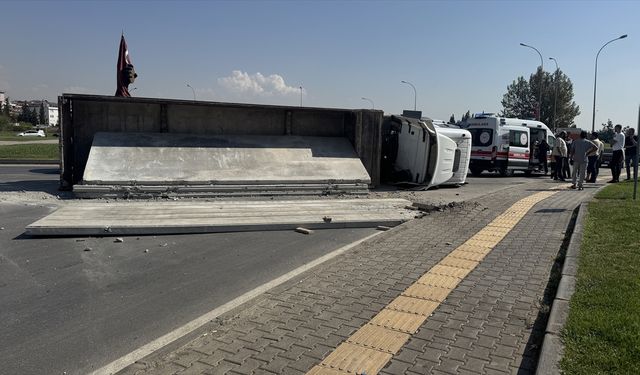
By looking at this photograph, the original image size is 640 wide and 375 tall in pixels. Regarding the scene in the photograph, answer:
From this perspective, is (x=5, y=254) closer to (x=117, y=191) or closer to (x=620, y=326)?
(x=117, y=191)

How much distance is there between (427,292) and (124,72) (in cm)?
1464

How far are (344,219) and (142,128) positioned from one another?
683cm

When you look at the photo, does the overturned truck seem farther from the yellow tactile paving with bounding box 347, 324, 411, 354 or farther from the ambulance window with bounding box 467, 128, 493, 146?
the ambulance window with bounding box 467, 128, 493, 146

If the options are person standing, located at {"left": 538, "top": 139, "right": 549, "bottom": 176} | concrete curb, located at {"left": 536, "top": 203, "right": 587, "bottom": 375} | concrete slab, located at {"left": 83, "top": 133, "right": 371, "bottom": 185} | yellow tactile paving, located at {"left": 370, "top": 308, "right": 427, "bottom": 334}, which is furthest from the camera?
person standing, located at {"left": 538, "top": 139, "right": 549, "bottom": 176}

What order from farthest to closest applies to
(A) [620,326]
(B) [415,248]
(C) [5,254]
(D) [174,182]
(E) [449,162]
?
(E) [449,162], (D) [174,182], (B) [415,248], (C) [5,254], (A) [620,326]

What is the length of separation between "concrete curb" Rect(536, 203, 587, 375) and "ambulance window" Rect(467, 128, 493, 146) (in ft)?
51.4

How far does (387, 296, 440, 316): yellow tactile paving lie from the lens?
177 inches

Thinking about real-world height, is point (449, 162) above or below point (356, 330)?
above

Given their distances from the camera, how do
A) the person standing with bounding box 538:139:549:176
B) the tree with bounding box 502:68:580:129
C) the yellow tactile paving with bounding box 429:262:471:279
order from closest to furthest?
the yellow tactile paving with bounding box 429:262:471:279 → the person standing with bounding box 538:139:549:176 → the tree with bounding box 502:68:580:129

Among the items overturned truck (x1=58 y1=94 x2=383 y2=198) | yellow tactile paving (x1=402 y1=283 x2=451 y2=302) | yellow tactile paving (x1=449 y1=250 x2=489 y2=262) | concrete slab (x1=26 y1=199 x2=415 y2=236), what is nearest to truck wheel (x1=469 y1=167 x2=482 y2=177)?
overturned truck (x1=58 y1=94 x2=383 y2=198)

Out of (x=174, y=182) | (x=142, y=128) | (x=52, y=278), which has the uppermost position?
(x=142, y=128)

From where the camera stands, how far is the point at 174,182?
1128 cm

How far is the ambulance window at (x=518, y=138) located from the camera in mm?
21344

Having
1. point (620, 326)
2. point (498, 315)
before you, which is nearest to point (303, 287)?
point (498, 315)
